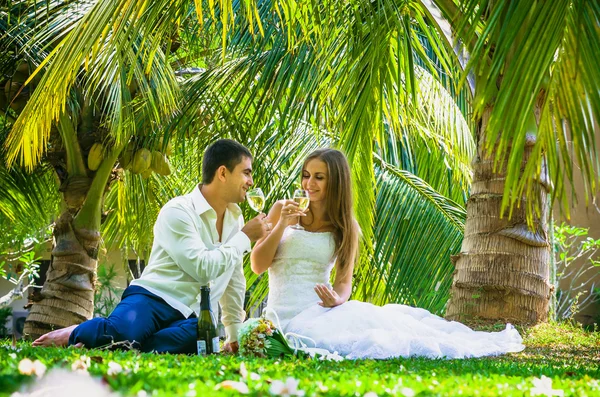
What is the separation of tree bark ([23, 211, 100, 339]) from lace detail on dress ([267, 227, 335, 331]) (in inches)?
104

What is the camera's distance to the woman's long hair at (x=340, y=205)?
519cm

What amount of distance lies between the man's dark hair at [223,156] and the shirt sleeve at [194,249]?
392 millimetres

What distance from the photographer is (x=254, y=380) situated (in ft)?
7.41

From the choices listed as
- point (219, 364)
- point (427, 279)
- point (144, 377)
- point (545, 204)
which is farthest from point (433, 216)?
point (144, 377)

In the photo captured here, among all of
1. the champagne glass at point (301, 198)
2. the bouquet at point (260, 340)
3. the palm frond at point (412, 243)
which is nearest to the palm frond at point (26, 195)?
the palm frond at point (412, 243)

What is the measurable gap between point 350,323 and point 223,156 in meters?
1.25

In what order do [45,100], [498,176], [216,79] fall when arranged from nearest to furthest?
[45,100] → [498,176] → [216,79]

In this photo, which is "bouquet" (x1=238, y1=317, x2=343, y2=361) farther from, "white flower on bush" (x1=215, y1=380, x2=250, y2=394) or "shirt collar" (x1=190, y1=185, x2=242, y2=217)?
"white flower on bush" (x1=215, y1=380, x2=250, y2=394)

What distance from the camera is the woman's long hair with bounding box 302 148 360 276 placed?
5.19 meters

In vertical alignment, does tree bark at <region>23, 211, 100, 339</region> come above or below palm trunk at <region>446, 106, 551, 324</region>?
below

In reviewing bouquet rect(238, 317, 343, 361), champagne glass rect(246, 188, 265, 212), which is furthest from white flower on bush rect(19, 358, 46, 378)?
champagne glass rect(246, 188, 265, 212)

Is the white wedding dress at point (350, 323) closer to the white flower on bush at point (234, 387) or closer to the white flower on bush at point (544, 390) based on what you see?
the white flower on bush at point (544, 390)

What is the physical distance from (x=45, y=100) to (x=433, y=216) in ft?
13.4

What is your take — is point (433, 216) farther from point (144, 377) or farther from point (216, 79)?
point (144, 377)
